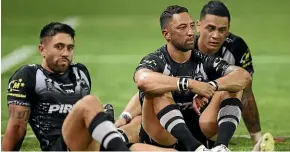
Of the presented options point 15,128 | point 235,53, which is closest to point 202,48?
point 235,53

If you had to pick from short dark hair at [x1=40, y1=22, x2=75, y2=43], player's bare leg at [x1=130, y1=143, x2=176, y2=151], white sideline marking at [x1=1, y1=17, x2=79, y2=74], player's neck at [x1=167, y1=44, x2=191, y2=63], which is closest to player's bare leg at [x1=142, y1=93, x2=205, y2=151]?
player's bare leg at [x1=130, y1=143, x2=176, y2=151]

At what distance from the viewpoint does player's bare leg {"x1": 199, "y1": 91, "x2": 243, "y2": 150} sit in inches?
261

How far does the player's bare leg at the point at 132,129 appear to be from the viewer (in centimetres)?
722

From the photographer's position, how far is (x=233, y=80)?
22.0 feet

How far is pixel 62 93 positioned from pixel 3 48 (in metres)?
6.11

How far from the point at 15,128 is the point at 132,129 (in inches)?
43.9

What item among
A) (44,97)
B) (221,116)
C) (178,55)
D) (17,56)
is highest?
(178,55)

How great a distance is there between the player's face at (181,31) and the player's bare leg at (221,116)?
0.42 meters

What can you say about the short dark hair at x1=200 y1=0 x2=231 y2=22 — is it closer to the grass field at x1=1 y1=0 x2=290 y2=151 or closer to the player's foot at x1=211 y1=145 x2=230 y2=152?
the grass field at x1=1 y1=0 x2=290 y2=151

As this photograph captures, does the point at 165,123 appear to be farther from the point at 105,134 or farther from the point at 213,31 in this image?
the point at 213,31

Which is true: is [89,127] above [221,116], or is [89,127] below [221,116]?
above

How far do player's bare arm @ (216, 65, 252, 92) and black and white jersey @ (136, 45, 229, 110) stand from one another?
11 centimetres

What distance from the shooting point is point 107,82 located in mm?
10641

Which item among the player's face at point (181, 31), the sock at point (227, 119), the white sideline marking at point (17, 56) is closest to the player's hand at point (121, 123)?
the player's face at point (181, 31)
